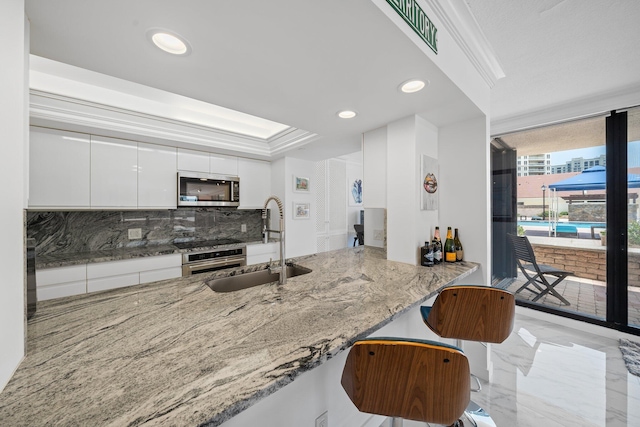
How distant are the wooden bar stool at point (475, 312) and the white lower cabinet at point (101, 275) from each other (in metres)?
2.67

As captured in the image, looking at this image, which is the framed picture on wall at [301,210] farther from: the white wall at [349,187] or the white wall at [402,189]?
the white wall at [402,189]

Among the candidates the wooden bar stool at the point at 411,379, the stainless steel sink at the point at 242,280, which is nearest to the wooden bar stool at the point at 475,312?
the wooden bar stool at the point at 411,379

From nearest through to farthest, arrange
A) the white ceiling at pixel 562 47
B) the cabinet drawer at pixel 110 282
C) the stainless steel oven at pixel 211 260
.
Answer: the white ceiling at pixel 562 47 → the cabinet drawer at pixel 110 282 → the stainless steel oven at pixel 211 260

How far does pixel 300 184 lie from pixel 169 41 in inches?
106

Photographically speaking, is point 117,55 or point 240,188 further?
point 240,188

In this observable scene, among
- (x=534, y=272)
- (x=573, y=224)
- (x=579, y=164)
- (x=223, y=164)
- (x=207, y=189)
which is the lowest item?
(x=534, y=272)

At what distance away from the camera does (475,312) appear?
1.24 metres

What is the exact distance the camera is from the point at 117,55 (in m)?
1.17

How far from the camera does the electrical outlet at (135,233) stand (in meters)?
2.91

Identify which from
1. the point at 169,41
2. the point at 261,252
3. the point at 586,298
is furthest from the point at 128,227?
the point at 586,298

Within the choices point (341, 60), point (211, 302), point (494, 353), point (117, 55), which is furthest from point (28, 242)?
point (494, 353)

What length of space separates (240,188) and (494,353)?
3485 millimetres

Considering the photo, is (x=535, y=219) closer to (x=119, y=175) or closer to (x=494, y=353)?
(x=494, y=353)

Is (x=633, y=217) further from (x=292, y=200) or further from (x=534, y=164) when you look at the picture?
(x=292, y=200)
